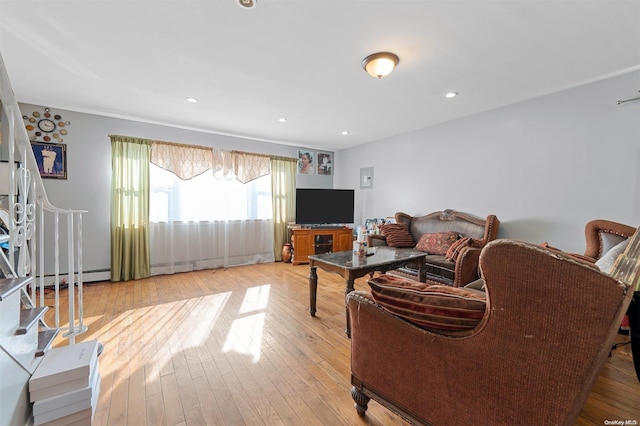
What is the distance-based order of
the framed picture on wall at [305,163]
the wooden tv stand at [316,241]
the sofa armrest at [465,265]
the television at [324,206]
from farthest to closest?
the framed picture on wall at [305,163]
the television at [324,206]
the wooden tv stand at [316,241]
the sofa armrest at [465,265]

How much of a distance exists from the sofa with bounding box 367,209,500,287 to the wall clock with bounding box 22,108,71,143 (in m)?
4.39

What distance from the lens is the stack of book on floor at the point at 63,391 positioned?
47.8 inches

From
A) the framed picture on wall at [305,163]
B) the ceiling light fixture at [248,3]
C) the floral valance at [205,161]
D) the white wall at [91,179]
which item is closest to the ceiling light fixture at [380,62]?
the ceiling light fixture at [248,3]

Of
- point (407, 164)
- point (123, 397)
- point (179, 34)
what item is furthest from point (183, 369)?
point (407, 164)

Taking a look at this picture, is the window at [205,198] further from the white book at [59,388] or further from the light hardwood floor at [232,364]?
the white book at [59,388]

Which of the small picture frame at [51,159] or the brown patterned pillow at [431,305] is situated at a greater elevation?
the small picture frame at [51,159]

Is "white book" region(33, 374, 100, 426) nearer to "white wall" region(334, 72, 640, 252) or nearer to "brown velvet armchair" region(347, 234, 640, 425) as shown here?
"brown velvet armchair" region(347, 234, 640, 425)

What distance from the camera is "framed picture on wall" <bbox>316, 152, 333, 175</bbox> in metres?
5.61

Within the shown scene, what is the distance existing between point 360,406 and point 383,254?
1.63 m

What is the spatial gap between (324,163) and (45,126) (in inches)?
169

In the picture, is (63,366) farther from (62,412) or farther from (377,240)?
(377,240)

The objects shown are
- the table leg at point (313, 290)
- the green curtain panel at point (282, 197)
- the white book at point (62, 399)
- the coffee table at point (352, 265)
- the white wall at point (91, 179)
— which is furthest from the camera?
the green curtain panel at point (282, 197)

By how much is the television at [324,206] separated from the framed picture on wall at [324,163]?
0.87 metres

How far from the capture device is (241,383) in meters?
1.65
